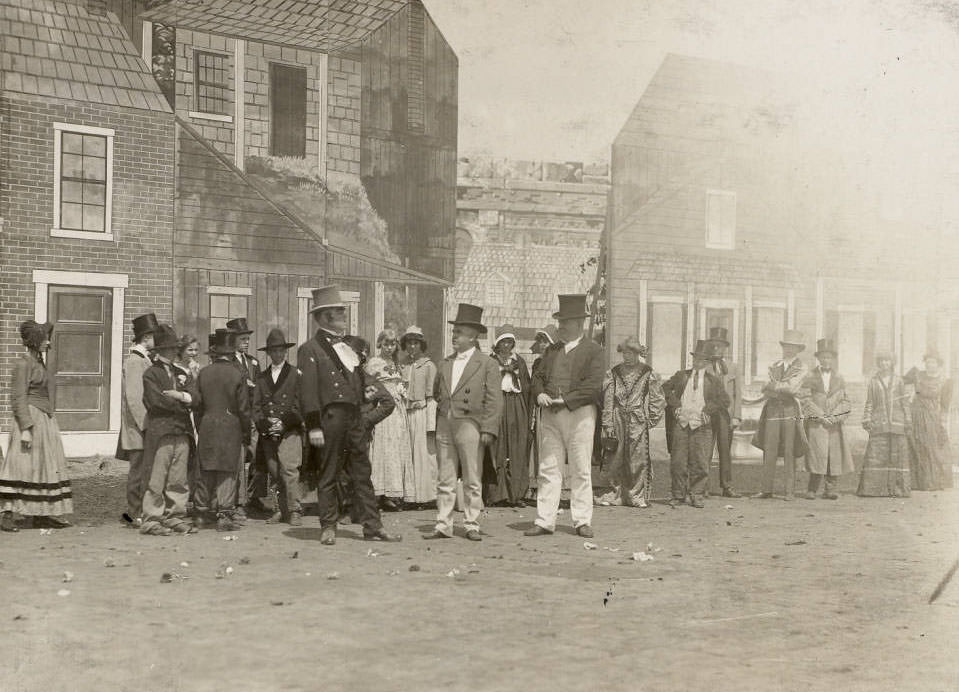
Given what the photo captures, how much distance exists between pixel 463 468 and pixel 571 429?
35.1 inches

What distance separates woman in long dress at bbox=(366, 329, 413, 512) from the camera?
1007 cm

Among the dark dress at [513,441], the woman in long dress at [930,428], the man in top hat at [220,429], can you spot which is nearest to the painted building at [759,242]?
the woman in long dress at [930,428]

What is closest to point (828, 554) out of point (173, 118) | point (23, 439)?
point (23, 439)

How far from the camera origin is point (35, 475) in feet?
28.1

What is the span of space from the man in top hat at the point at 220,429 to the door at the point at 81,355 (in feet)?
9.57

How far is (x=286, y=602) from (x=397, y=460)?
4159 mm

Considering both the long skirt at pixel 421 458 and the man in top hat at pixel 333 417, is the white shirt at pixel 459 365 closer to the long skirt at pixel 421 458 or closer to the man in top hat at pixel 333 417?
the man in top hat at pixel 333 417

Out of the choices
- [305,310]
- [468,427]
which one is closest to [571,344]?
[468,427]

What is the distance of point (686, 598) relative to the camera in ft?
20.5

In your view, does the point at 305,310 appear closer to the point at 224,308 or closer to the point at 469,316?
the point at 224,308

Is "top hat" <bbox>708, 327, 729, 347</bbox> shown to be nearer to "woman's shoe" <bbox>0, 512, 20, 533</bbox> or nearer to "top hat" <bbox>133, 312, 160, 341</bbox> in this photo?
"top hat" <bbox>133, 312, 160, 341</bbox>

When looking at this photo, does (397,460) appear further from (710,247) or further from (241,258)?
(710,247)

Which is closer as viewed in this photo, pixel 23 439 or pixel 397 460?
pixel 23 439

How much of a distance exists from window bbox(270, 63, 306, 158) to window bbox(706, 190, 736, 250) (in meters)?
5.76
